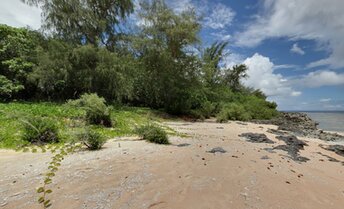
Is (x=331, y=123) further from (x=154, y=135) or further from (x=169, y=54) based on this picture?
(x=154, y=135)

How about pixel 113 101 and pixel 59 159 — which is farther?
pixel 113 101

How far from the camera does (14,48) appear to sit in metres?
18.8

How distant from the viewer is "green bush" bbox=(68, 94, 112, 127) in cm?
1027

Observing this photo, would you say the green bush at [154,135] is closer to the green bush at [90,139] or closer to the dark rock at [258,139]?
the green bush at [90,139]

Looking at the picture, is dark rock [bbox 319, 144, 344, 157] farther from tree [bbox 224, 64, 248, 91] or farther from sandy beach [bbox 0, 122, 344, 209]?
tree [bbox 224, 64, 248, 91]

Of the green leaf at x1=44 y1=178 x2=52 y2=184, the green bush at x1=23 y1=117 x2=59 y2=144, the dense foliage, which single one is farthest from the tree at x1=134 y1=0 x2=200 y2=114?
the green leaf at x1=44 y1=178 x2=52 y2=184

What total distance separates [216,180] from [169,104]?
1583 centimetres

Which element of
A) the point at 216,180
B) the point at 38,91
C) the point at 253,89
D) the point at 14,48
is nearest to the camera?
the point at 216,180

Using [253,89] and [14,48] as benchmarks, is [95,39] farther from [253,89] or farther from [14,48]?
[253,89]

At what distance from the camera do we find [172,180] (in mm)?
4609

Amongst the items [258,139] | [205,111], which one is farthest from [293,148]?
[205,111]

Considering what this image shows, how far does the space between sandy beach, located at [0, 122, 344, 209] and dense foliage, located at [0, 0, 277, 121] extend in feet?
41.1

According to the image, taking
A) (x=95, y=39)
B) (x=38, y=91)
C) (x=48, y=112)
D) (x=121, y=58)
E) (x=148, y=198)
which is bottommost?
(x=148, y=198)

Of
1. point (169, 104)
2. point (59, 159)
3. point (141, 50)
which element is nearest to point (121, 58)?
point (141, 50)
